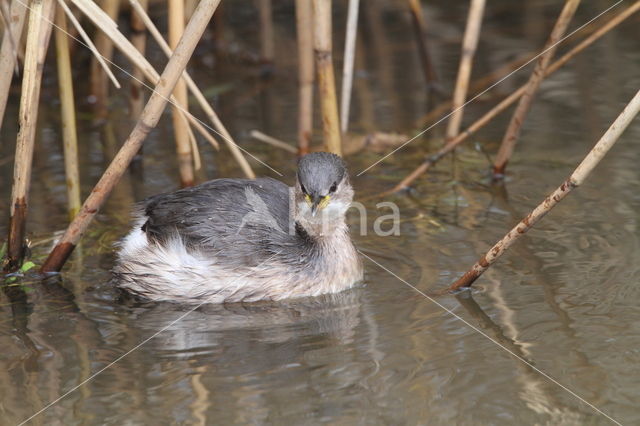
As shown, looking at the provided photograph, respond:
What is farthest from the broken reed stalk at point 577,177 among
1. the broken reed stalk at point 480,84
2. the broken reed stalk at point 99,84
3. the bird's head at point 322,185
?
the broken reed stalk at point 99,84

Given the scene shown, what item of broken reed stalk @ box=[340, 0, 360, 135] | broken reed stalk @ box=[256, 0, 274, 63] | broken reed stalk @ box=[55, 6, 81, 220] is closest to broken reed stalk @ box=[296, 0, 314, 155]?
broken reed stalk @ box=[340, 0, 360, 135]

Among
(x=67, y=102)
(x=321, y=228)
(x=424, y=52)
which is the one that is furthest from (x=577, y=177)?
(x=424, y=52)

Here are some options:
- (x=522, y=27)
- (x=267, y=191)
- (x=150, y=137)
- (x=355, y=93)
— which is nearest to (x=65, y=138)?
(x=267, y=191)

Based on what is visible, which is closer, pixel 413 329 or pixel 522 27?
pixel 413 329

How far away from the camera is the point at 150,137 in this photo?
699 centimetres

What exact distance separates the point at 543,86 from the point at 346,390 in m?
4.59

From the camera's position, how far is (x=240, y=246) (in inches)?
181

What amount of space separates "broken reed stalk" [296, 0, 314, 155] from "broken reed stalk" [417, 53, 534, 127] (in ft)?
4.15

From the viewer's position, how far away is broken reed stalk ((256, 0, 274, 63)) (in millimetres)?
8039

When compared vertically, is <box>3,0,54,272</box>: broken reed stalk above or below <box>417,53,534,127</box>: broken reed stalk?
below

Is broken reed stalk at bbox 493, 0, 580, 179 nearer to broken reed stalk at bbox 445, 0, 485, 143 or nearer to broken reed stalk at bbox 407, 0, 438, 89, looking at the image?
broken reed stalk at bbox 445, 0, 485, 143

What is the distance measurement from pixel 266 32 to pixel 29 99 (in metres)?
4.14

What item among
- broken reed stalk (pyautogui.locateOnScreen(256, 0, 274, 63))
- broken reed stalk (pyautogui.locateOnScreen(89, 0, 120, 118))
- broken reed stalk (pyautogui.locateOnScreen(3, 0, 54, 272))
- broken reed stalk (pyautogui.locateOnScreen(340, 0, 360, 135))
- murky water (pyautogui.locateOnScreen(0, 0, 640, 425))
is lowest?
murky water (pyautogui.locateOnScreen(0, 0, 640, 425))

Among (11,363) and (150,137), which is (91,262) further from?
(150,137)
